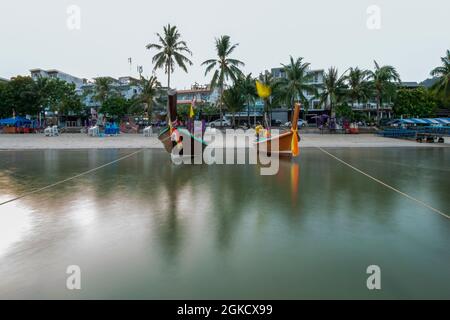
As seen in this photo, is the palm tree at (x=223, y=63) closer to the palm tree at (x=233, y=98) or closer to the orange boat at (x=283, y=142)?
the palm tree at (x=233, y=98)

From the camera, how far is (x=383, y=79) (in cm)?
4584

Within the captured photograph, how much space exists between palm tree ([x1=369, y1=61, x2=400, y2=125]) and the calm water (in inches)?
1572

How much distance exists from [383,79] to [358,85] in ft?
10.3

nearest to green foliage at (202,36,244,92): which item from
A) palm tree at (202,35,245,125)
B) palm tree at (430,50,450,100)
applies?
palm tree at (202,35,245,125)

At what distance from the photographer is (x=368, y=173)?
11773mm

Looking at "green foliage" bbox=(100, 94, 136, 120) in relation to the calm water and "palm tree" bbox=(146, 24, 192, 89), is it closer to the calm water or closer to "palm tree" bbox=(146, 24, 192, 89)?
"palm tree" bbox=(146, 24, 192, 89)

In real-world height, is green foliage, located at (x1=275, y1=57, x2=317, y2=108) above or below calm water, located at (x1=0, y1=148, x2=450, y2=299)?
above

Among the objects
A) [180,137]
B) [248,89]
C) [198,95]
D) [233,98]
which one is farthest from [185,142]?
[198,95]

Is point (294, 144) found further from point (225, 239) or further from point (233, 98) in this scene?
point (233, 98)

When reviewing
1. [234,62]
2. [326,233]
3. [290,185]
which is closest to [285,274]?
[326,233]

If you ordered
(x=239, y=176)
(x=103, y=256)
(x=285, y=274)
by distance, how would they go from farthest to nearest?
(x=239, y=176), (x=103, y=256), (x=285, y=274)

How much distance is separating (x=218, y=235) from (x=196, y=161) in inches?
407

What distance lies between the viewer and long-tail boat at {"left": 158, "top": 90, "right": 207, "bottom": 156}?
1512cm
